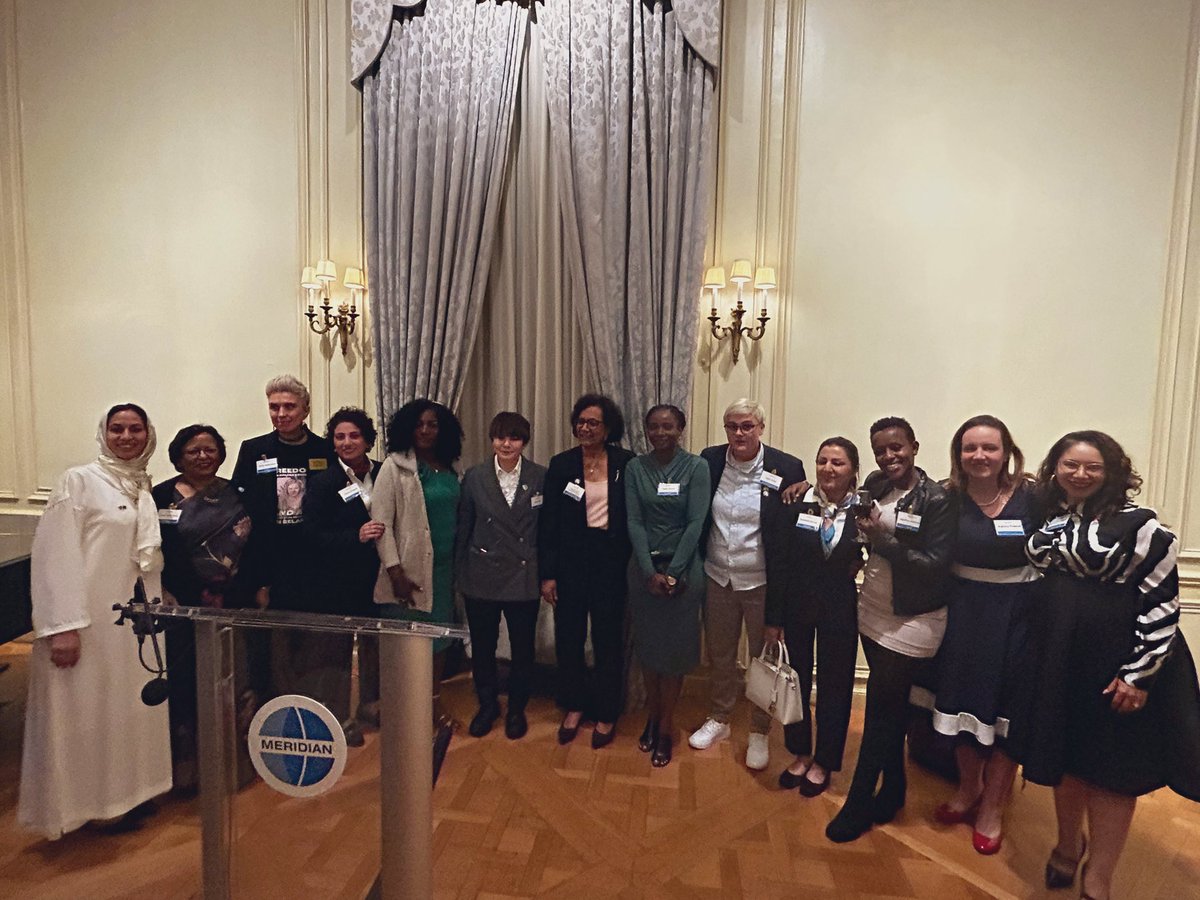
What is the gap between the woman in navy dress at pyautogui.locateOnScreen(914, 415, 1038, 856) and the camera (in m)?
2.10

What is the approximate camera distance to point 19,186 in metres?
3.95

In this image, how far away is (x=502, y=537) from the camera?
112 inches

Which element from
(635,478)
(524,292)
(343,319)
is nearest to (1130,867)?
(635,478)

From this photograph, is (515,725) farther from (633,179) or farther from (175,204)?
(175,204)

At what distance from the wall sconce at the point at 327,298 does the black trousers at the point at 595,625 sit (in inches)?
75.5

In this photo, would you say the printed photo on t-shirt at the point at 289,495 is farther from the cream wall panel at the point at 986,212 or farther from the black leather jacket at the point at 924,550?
the cream wall panel at the point at 986,212

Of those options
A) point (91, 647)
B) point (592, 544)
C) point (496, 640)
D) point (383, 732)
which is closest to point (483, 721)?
A: point (496, 640)

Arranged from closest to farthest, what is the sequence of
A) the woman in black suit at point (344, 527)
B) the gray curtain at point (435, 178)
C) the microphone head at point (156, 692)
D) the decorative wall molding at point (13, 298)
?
the microphone head at point (156, 692)
the woman in black suit at point (344, 527)
the gray curtain at point (435, 178)
the decorative wall molding at point (13, 298)

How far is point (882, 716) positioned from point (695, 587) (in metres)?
0.84

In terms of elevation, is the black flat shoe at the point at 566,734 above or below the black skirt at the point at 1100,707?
below

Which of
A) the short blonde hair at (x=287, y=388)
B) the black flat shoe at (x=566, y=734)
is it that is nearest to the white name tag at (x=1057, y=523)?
the black flat shoe at (x=566, y=734)

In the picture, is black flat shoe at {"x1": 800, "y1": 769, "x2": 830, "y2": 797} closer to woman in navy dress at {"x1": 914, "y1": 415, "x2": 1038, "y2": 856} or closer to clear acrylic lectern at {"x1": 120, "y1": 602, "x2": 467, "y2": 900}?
woman in navy dress at {"x1": 914, "y1": 415, "x2": 1038, "y2": 856}

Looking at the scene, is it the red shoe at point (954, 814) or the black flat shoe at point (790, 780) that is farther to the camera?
the black flat shoe at point (790, 780)

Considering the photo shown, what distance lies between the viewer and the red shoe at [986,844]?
2.25 meters
